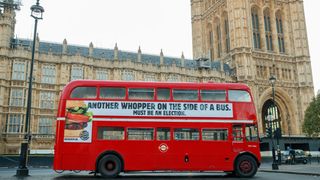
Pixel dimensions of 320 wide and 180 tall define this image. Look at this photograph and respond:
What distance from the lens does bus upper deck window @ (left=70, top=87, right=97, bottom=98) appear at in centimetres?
1564

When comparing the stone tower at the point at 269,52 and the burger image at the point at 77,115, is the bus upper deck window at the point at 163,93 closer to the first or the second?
the burger image at the point at 77,115

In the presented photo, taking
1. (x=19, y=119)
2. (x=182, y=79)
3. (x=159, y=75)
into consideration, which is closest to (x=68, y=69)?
(x=19, y=119)

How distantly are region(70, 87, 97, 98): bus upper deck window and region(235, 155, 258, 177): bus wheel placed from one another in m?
8.01

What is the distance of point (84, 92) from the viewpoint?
15.7 metres

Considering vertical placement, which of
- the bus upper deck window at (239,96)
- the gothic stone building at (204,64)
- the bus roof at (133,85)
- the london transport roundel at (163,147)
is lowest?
the london transport roundel at (163,147)

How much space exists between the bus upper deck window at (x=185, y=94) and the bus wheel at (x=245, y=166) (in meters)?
3.91

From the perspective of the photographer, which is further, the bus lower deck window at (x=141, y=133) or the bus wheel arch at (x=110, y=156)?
the bus lower deck window at (x=141, y=133)

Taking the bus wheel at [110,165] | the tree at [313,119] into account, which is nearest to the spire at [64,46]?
the bus wheel at [110,165]

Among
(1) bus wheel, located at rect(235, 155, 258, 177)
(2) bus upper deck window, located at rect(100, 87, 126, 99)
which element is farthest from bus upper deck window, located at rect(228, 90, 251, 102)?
(2) bus upper deck window, located at rect(100, 87, 126, 99)

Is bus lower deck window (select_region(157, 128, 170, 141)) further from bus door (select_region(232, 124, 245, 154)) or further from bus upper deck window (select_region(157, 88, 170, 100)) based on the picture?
bus door (select_region(232, 124, 245, 154))

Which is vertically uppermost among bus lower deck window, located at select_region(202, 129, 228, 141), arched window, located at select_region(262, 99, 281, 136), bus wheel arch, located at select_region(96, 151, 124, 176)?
arched window, located at select_region(262, 99, 281, 136)

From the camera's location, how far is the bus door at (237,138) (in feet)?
52.6

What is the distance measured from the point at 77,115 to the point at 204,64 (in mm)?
44363

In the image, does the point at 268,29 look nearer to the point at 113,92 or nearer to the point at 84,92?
the point at 113,92
